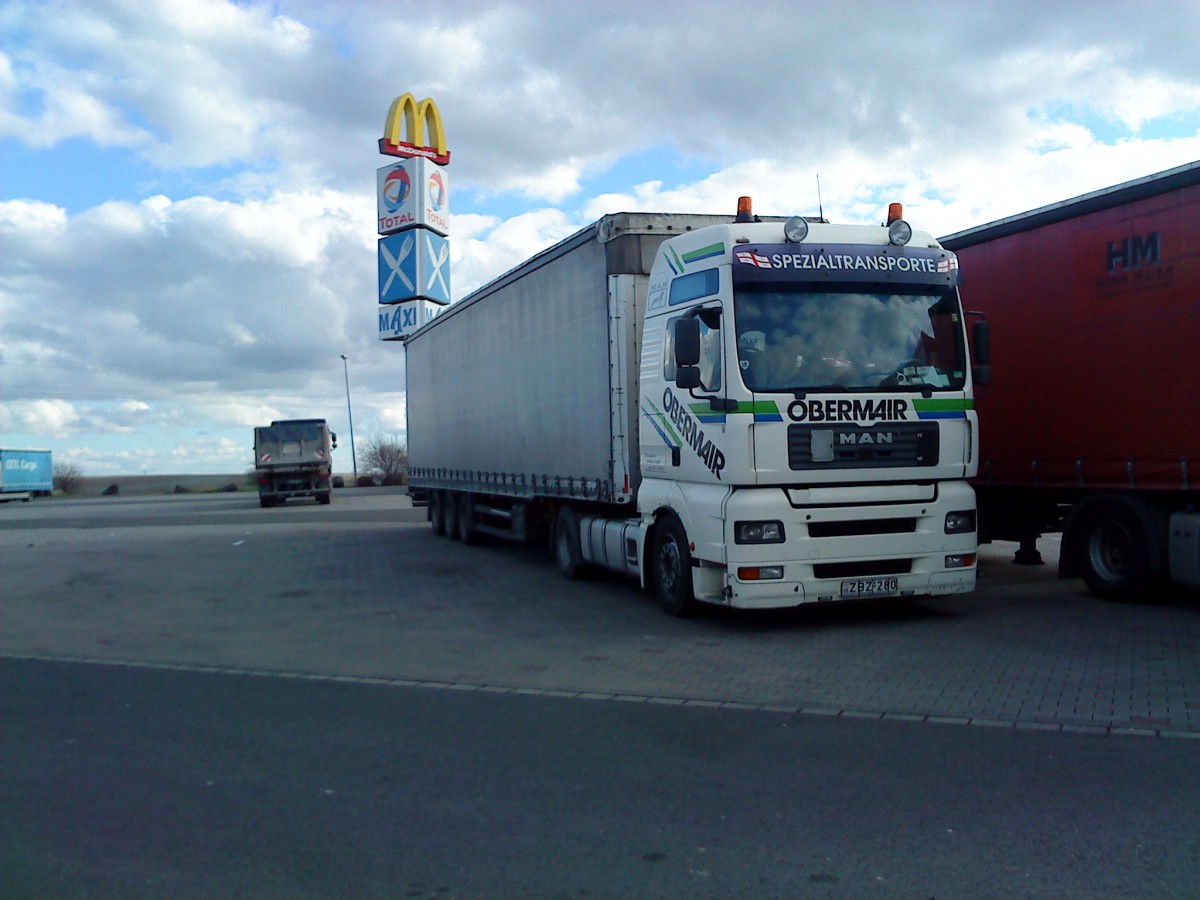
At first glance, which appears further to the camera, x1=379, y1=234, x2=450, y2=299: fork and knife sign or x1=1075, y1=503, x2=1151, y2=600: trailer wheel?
x1=379, y1=234, x2=450, y2=299: fork and knife sign

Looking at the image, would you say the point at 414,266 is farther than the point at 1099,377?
Yes

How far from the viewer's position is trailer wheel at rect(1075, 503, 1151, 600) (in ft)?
35.1

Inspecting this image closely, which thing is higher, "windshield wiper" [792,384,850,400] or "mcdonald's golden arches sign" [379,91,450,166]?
"mcdonald's golden arches sign" [379,91,450,166]

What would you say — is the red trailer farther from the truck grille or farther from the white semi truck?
the truck grille

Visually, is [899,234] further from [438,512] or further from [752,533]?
[438,512]

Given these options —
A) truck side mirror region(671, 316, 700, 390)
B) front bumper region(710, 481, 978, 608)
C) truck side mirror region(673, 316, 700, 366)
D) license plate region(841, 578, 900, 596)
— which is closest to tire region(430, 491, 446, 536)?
front bumper region(710, 481, 978, 608)

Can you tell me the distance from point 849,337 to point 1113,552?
3698 millimetres

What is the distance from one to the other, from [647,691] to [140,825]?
372 centimetres

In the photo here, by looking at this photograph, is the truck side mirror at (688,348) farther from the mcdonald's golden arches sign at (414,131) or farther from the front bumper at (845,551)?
the mcdonald's golden arches sign at (414,131)

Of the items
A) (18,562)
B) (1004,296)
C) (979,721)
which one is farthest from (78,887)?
(18,562)

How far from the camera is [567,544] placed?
14.6 meters

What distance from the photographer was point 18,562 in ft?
63.2

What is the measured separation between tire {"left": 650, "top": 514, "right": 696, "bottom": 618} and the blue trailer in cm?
5891

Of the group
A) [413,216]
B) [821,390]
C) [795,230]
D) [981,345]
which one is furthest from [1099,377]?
[413,216]
